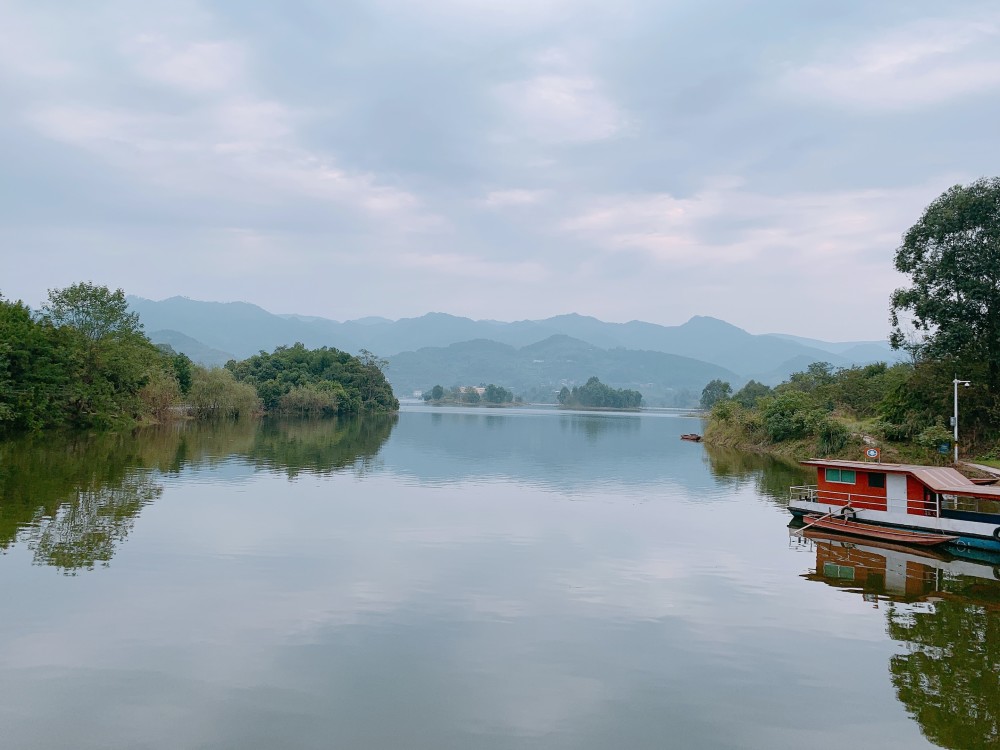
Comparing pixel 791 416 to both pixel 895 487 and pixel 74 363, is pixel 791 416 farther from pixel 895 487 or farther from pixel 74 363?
pixel 74 363

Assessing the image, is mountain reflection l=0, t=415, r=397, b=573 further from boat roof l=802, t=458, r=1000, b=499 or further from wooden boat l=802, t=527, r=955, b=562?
boat roof l=802, t=458, r=1000, b=499

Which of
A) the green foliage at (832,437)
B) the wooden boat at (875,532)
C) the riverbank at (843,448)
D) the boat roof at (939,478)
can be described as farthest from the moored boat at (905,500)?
the green foliage at (832,437)

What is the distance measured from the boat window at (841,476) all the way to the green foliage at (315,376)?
95.2 m

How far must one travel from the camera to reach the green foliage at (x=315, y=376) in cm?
11294

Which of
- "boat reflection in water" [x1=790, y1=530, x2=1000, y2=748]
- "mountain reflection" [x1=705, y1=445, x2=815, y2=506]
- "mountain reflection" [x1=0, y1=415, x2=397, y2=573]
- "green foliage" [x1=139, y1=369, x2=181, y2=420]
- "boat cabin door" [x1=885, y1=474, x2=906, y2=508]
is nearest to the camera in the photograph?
"boat reflection in water" [x1=790, y1=530, x2=1000, y2=748]

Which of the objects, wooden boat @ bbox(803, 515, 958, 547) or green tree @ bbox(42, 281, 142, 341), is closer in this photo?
wooden boat @ bbox(803, 515, 958, 547)

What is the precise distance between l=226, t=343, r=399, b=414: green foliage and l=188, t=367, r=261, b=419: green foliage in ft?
63.3

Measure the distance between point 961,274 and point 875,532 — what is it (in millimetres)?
22422

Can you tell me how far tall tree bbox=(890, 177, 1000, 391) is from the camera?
127 feet

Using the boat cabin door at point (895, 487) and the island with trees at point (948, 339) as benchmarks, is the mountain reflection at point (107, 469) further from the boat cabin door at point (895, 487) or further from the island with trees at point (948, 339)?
the island with trees at point (948, 339)

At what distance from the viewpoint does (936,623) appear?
1506 centimetres

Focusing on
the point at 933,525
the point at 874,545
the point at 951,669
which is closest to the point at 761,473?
the point at 933,525

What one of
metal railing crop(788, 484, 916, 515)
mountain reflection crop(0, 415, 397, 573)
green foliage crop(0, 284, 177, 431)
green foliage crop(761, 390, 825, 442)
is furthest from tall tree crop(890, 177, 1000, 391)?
green foliage crop(0, 284, 177, 431)

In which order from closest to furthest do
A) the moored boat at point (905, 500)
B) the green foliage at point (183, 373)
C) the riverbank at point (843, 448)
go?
the moored boat at point (905, 500), the riverbank at point (843, 448), the green foliage at point (183, 373)
